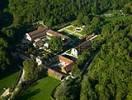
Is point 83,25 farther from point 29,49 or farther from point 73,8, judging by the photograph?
point 29,49

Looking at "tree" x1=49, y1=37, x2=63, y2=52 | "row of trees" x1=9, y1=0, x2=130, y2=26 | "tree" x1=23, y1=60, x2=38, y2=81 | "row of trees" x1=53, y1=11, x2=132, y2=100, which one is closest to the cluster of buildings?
"tree" x1=49, y1=37, x2=63, y2=52

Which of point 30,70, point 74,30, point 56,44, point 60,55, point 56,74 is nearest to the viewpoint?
point 30,70

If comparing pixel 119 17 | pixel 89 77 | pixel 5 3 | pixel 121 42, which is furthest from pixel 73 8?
pixel 89 77

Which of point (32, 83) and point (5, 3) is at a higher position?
point (5, 3)

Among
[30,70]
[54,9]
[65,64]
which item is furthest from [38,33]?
[30,70]

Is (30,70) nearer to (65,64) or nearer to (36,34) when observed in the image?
(65,64)

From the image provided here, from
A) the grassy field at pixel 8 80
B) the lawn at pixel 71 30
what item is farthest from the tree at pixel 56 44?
the grassy field at pixel 8 80
